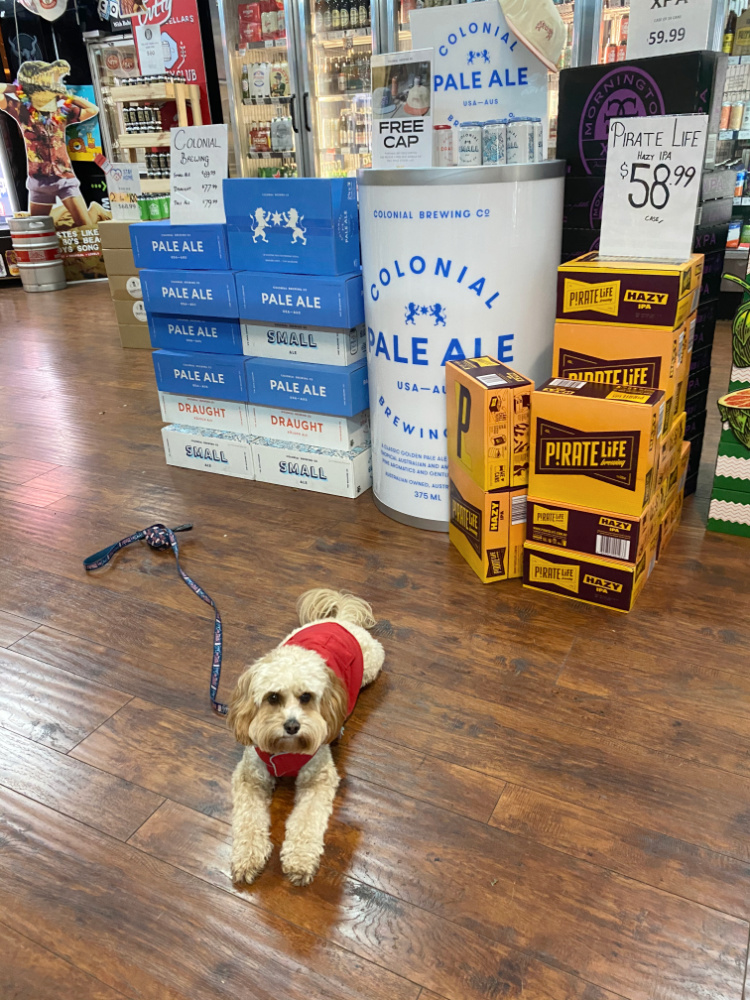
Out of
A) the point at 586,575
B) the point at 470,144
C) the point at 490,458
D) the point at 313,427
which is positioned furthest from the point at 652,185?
the point at 313,427

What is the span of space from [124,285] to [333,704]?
15.7ft

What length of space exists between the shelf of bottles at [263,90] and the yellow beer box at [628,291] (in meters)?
4.41

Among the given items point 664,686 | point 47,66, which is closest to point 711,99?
point 664,686

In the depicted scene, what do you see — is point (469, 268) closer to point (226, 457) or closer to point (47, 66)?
point (226, 457)

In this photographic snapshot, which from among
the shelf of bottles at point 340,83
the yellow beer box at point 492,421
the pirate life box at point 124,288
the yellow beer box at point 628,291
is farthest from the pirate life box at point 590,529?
the pirate life box at point 124,288

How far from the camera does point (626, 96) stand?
2.48m

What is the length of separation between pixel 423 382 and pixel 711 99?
125 cm

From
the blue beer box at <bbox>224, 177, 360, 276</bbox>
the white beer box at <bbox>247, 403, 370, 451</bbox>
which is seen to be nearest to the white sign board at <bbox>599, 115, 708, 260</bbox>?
the blue beer box at <bbox>224, 177, 360, 276</bbox>

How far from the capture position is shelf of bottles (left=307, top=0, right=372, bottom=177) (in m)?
5.52

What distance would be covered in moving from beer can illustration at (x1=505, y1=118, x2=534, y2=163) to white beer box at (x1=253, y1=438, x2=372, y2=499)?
1235 mm

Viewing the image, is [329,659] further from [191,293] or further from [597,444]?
[191,293]

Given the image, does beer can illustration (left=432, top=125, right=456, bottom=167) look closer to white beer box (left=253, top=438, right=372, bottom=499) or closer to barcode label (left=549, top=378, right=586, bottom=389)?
barcode label (left=549, top=378, right=586, bottom=389)

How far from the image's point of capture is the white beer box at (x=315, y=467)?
10.1 ft

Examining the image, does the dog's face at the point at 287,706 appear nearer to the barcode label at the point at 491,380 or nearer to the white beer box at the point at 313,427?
the barcode label at the point at 491,380
